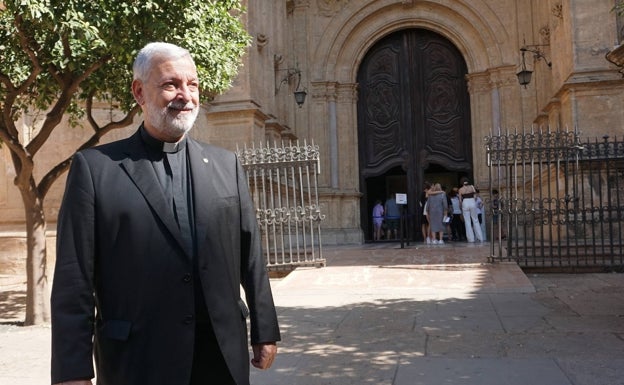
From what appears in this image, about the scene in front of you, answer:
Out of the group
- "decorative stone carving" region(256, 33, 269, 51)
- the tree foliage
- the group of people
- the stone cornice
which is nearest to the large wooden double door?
the group of people

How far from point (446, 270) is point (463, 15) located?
1164cm

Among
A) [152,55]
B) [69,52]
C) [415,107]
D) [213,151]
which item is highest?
[415,107]

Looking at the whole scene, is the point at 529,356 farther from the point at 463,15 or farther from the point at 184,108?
the point at 463,15

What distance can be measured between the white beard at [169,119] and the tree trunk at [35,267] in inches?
247

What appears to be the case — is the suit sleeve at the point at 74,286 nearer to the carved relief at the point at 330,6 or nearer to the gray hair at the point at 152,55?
the gray hair at the point at 152,55

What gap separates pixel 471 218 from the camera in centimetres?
1644

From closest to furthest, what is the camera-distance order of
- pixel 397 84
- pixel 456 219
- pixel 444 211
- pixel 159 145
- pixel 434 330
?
pixel 159 145, pixel 434 330, pixel 444 211, pixel 456 219, pixel 397 84

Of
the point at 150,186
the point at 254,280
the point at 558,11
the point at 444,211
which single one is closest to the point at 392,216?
the point at 444,211

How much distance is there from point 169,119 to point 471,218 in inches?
589

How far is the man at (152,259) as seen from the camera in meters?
2.12

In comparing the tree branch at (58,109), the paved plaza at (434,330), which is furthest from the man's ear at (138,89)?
the tree branch at (58,109)

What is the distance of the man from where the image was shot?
6.97 feet

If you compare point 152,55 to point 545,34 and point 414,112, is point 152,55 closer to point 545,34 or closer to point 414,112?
point 545,34

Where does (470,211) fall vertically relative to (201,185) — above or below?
below
